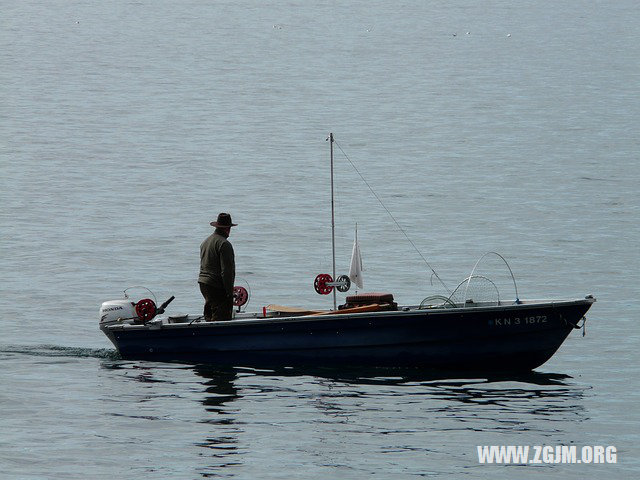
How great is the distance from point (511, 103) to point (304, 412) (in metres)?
58.5

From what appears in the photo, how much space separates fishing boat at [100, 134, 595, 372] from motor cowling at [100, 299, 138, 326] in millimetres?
181

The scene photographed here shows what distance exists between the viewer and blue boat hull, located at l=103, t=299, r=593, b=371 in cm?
2231

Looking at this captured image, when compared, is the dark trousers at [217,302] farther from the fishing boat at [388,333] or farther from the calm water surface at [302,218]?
the calm water surface at [302,218]

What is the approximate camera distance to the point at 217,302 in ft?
75.6

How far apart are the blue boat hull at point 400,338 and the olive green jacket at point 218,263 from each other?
2.36 feet

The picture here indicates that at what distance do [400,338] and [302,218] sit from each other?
74.4ft

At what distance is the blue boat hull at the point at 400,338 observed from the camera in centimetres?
2231

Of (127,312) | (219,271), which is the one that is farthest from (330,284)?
(127,312)

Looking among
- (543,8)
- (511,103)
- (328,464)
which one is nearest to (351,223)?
(328,464)

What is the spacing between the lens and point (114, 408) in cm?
2125

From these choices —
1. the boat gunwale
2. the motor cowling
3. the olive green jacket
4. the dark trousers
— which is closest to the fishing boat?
the boat gunwale

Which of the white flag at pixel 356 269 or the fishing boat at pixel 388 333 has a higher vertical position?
the white flag at pixel 356 269

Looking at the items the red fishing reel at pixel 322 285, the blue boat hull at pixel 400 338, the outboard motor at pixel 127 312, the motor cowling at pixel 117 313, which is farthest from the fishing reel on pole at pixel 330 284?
the motor cowling at pixel 117 313

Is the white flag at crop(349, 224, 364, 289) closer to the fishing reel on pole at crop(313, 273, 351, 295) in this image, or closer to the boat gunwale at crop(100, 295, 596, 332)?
→ the fishing reel on pole at crop(313, 273, 351, 295)
